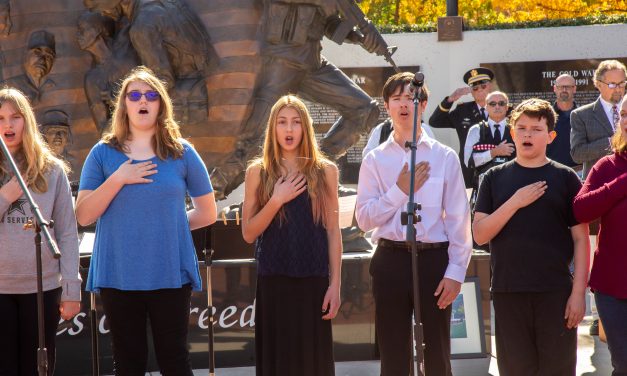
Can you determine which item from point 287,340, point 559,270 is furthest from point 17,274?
point 559,270

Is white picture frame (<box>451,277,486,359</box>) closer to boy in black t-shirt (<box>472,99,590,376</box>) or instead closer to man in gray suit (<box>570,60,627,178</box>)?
man in gray suit (<box>570,60,627,178</box>)

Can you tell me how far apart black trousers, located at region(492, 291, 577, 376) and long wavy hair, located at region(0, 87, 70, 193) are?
215 centimetres

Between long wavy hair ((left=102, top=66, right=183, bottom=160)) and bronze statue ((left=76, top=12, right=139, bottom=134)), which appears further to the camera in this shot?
bronze statue ((left=76, top=12, right=139, bottom=134))

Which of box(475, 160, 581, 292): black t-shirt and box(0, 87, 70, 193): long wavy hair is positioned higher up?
box(0, 87, 70, 193): long wavy hair

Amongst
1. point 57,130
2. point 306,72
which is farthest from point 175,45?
point 57,130

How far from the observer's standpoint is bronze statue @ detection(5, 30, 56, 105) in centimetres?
908

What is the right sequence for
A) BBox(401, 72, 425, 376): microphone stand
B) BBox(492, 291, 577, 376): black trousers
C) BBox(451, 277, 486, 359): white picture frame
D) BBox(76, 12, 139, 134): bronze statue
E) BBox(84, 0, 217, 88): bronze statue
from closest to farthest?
BBox(401, 72, 425, 376): microphone stand, BBox(492, 291, 577, 376): black trousers, BBox(451, 277, 486, 359): white picture frame, BBox(84, 0, 217, 88): bronze statue, BBox(76, 12, 139, 134): bronze statue

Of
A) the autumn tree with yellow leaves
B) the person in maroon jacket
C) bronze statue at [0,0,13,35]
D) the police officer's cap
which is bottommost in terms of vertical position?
the person in maroon jacket

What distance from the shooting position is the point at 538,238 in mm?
4969

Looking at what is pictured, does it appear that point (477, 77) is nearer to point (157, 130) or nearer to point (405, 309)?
point (405, 309)

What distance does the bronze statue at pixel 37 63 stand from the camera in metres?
9.08

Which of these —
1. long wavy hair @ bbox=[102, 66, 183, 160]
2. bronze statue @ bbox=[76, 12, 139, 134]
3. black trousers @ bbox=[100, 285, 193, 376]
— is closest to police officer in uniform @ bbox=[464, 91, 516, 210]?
bronze statue @ bbox=[76, 12, 139, 134]

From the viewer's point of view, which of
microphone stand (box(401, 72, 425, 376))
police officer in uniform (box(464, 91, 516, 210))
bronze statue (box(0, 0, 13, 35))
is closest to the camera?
microphone stand (box(401, 72, 425, 376))

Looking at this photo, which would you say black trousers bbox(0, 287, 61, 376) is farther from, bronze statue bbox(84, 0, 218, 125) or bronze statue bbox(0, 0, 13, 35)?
bronze statue bbox(0, 0, 13, 35)
